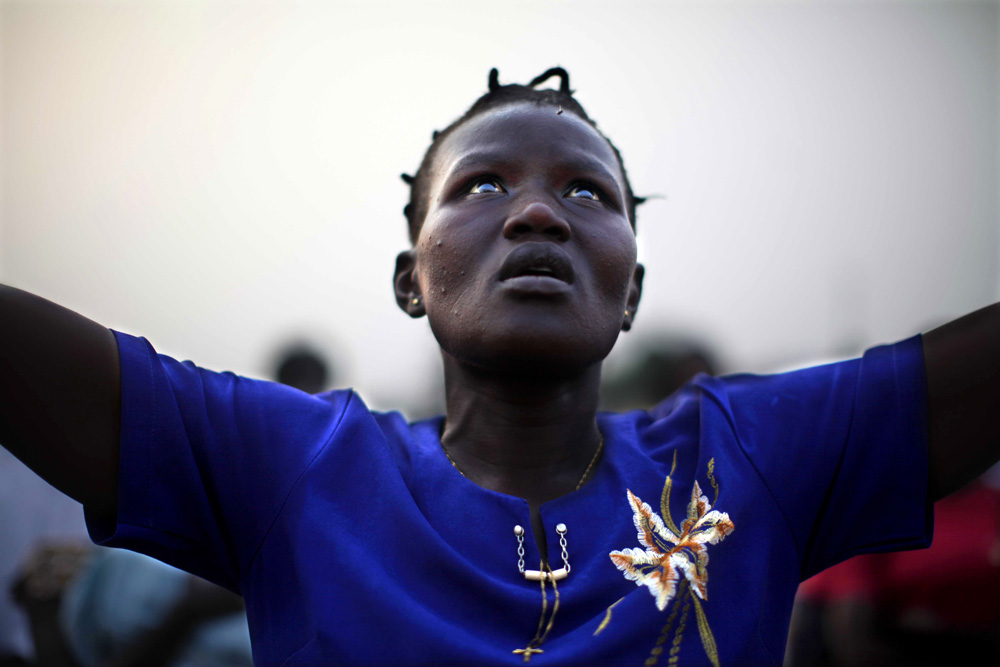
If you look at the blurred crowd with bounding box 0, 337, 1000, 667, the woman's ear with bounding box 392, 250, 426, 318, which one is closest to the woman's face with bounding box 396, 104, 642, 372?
the woman's ear with bounding box 392, 250, 426, 318

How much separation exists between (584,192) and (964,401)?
1.01 meters

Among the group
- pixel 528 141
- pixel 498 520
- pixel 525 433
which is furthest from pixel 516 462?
pixel 528 141

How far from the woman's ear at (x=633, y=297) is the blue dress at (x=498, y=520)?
40 centimetres

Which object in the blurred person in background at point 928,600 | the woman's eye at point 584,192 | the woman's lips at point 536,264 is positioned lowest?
the blurred person in background at point 928,600

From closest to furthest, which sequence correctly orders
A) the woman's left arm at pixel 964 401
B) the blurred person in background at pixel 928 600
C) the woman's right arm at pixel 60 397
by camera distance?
the woman's right arm at pixel 60 397
the woman's left arm at pixel 964 401
the blurred person in background at pixel 928 600

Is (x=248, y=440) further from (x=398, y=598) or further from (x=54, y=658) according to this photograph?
(x=54, y=658)

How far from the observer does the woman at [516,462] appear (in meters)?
1.38

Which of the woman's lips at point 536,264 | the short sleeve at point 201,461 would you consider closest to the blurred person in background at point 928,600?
the woman's lips at point 536,264

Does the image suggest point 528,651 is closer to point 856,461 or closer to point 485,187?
point 856,461

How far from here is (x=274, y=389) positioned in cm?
164

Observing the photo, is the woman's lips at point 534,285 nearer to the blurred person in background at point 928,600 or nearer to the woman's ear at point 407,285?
the woman's ear at point 407,285

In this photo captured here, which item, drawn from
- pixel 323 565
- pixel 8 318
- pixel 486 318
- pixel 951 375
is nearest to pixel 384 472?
pixel 323 565

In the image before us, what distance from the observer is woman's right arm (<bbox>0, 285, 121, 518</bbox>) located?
4.29 feet

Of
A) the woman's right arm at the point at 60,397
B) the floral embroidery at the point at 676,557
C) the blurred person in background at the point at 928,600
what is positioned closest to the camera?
the woman's right arm at the point at 60,397
